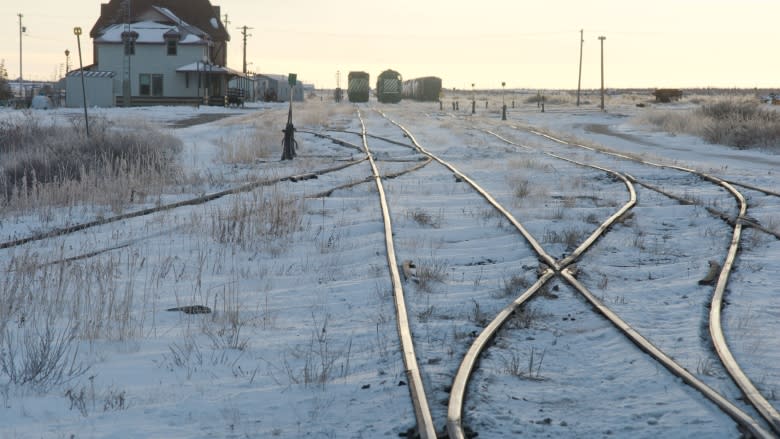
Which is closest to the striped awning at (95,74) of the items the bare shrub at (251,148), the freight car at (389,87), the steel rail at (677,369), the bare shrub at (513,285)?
the freight car at (389,87)

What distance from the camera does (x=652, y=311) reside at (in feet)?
21.0

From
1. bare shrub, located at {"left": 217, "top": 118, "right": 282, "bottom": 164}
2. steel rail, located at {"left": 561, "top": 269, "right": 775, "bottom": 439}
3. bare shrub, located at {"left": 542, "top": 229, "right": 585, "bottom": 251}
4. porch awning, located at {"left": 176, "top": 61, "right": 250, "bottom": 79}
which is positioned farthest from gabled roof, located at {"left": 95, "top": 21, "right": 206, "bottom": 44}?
steel rail, located at {"left": 561, "top": 269, "right": 775, "bottom": 439}

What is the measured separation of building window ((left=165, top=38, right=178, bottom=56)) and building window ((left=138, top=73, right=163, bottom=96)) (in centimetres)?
196

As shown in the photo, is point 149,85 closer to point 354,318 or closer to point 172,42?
point 172,42

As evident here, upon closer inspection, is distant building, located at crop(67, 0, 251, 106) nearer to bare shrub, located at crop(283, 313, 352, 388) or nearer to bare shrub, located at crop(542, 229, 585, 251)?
bare shrub, located at crop(542, 229, 585, 251)

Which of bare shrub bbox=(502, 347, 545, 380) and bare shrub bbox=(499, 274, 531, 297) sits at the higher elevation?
bare shrub bbox=(499, 274, 531, 297)

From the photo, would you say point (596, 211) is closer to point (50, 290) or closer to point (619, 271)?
point (619, 271)

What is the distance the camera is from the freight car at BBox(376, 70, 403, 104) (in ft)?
280

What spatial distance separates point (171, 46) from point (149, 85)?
3.41m

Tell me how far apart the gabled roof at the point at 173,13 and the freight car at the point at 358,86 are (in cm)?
1730

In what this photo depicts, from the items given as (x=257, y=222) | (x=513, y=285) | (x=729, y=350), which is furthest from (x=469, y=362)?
(x=257, y=222)

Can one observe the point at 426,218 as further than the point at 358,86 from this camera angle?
No

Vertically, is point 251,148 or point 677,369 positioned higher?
point 251,148

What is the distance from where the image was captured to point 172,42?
61062 mm
